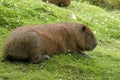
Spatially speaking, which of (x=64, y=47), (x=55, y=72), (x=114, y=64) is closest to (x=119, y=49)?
(x=114, y=64)

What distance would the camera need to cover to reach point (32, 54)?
785 centimetres

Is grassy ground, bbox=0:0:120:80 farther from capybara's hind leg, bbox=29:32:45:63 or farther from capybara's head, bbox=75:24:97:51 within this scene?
capybara's head, bbox=75:24:97:51

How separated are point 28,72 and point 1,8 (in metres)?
3.68

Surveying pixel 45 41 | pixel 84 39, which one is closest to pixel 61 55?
pixel 45 41

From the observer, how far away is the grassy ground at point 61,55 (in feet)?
25.2

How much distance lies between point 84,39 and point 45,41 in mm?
1175

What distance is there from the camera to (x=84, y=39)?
8945 millimetres

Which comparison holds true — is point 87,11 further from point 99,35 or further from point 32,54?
point 32,54

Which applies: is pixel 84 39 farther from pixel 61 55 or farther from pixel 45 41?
pixel 45 41

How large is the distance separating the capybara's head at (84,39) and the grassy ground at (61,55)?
0.28m

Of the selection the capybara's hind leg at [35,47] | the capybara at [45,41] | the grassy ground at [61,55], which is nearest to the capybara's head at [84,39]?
the capybara at [45,41]

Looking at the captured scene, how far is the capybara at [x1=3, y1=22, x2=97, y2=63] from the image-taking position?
7.81 meters

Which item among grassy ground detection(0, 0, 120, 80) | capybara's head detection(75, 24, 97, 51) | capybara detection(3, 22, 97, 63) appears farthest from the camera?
capybara's head detection(75, 24, 97, 51)

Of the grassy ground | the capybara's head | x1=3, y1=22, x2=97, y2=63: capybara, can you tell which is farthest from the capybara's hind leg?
the capybara's head
